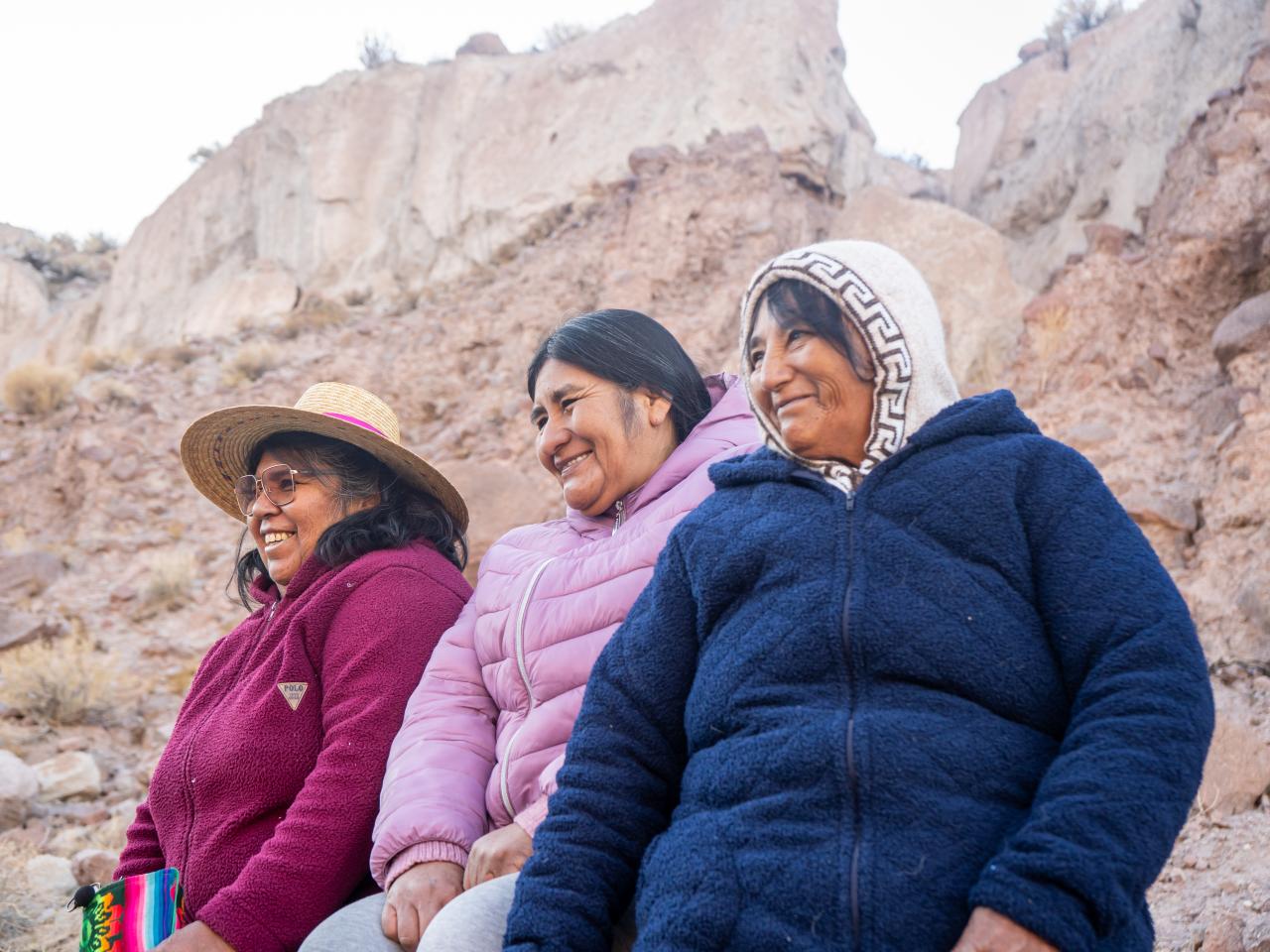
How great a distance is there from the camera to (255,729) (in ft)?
8.87

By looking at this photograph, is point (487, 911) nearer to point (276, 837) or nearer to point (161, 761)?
point (276, 837)

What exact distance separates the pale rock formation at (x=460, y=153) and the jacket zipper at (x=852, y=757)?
11661 mm

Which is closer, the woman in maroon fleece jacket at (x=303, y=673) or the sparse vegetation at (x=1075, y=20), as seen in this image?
the woman in maroon fleece jacket at (x=303, y=673)

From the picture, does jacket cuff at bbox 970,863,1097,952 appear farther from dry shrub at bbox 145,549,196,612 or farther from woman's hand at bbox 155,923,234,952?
dry shrub at bbox 145,549,196,612

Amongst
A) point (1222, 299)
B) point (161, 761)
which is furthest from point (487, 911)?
point (1222, 299)

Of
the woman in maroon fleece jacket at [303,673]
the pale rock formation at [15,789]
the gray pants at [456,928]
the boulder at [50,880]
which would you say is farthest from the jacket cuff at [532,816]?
the pale rock formation at [15,789]

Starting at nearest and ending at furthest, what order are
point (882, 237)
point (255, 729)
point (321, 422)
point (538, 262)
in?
point (255, 729)
point (321, 422)
point (882, 237)
point (538, 262)

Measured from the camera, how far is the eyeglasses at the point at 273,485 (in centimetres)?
318

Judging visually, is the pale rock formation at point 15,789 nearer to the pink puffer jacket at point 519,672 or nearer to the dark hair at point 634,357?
the pink puffer jacket at point 519,672

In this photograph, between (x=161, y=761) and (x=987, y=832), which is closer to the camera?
(x=987, y=832)

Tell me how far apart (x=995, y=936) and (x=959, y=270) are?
8926mm

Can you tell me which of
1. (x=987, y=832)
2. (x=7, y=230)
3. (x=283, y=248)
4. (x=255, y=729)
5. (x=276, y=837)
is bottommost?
(x=276, y=837)

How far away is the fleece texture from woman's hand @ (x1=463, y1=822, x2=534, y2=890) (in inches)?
10.3

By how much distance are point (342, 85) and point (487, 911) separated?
65.9ft
